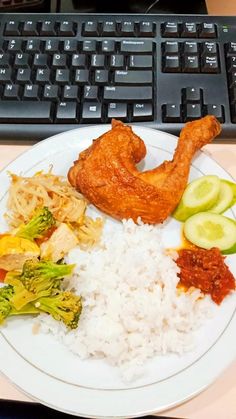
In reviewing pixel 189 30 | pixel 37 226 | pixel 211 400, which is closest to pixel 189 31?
pixel 189 30

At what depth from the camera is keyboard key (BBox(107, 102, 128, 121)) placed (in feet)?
3.55

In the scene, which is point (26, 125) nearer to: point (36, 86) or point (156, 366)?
point (36, 86)

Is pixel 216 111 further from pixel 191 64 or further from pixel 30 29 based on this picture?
pixel 30 29

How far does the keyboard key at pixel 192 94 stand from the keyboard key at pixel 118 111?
128mm

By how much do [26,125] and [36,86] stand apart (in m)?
0.09

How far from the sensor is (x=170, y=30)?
1.19 metres

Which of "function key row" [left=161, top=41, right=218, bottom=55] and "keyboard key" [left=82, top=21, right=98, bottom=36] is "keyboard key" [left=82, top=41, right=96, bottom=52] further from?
"function key row" [left=161, top=41, right=218, bottom=55]

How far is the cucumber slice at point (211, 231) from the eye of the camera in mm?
932

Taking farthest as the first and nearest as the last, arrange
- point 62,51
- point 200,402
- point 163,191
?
point 62,51, point 163,191, point 200,402

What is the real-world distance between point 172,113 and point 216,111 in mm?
90

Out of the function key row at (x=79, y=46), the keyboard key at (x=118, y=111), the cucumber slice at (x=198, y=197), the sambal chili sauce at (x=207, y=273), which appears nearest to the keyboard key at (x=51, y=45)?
the function key row at (x=79, y=46)

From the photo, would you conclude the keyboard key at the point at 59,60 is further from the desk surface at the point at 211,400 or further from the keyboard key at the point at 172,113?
the desk surface at the point at 211,400

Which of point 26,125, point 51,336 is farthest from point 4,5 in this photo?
point 51,336

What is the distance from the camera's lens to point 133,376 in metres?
0.78
